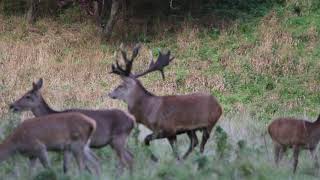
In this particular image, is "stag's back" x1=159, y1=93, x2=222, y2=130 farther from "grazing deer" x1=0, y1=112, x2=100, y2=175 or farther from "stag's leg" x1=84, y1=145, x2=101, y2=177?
"grazing deer" x1=0, y1=112, x2=100, y2=175

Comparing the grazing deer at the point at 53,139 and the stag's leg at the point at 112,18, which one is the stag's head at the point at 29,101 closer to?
the grazing deer at the point at 53,139

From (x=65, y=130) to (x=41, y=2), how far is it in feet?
63.2

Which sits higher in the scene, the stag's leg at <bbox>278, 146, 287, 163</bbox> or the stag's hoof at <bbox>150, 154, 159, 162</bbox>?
the stag's hoof at <bbox>150, 154, 159, 162</bbox>

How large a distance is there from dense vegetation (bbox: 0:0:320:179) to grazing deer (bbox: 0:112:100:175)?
16.8 feet

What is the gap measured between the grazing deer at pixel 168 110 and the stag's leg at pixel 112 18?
12.7 m

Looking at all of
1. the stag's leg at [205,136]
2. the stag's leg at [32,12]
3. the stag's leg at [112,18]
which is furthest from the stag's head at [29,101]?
the stag's leg at [32,12]

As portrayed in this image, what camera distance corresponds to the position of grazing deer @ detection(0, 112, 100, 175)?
8.38 m

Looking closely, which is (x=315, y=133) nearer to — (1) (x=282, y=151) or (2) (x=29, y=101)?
(1) (x=282, y=151)

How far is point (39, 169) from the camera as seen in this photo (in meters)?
8.61

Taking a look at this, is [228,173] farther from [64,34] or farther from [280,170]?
[64,34]

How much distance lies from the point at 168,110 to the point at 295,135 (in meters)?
1.85

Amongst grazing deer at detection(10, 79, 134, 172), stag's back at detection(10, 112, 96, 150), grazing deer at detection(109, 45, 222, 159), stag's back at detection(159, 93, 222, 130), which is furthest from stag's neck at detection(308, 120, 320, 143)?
stag's back at detection(10, 112, 96, 150)

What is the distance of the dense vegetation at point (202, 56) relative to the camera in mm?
19078

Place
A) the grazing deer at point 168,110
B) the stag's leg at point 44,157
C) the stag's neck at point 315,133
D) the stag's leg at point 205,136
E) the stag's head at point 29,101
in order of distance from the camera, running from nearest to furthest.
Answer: the stag's leg at point 44,157
the stag's neck at point 315,133
the stag's head at point 29,101
the grazing deer at point 168,110
the stag's leg at point 205,136
